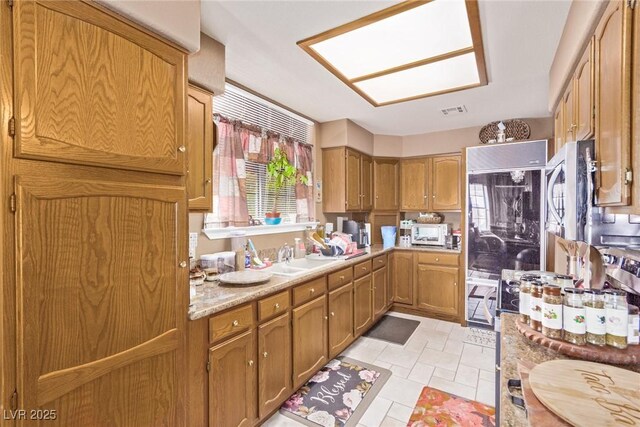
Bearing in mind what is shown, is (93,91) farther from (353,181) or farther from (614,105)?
(353,181)

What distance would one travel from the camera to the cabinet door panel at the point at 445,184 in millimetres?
3953

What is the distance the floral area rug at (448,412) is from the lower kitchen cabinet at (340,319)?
2.61 feet

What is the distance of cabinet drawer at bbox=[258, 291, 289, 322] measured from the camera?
1828 mm

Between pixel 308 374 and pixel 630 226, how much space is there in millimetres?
2122

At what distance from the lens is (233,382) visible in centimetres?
166

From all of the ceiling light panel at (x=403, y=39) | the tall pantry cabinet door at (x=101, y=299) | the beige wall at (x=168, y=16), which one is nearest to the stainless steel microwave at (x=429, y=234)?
the ceiling light panel at (x=403, y=39)

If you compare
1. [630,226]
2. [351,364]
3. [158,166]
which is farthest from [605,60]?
[351,364]

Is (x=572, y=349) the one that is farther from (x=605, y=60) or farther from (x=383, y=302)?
(x=383, y=302)

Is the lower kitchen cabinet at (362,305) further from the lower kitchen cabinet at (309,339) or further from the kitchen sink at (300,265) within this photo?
the lower kitchen cabinet at (309,339)

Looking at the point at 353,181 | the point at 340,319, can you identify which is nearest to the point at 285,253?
the point at 340,319

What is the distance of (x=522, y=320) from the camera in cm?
127

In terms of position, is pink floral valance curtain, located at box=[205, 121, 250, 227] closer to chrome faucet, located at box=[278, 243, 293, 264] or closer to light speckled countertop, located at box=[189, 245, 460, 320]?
chrome faucet, located at box=[278, 243, 293, 264]

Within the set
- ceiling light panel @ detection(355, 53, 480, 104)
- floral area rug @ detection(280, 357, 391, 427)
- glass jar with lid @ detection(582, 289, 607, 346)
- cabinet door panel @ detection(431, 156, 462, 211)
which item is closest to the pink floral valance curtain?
ceiling light panel @ detection(355, 53, 480, 104)

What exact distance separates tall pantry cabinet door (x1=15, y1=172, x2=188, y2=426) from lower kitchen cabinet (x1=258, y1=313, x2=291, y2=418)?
1.90 ft
